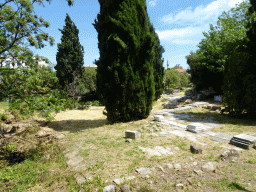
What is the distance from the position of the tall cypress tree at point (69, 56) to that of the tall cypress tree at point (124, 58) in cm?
790

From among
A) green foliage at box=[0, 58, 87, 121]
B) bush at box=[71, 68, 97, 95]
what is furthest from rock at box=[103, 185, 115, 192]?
bush at box=[71, 68, 97, 95]

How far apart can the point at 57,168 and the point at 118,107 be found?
3370 mm

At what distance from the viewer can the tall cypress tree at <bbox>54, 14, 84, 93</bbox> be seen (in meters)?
12.8

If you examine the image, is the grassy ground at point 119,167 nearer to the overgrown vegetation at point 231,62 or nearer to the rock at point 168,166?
the rock at point 168,166

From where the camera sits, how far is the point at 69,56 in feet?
42.7

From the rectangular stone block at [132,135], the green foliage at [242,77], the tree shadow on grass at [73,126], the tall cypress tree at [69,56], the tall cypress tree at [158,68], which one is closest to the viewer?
the rectangular stone block at [132,135]

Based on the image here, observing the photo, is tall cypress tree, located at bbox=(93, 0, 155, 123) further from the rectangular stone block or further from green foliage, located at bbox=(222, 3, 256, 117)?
green foliage, located at bbox=(222, 3, 256, 117)

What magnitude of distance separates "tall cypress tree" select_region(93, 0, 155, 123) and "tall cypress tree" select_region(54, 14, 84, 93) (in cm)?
790

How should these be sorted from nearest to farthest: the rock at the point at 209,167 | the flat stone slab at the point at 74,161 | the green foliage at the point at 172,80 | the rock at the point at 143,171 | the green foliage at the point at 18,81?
the rock at the point at 143,171, the rock at the point at 209,167, the flat stone slab at the point at 74,161, the green foliage at the point at 18,81, the green foliage at the point at 172,80

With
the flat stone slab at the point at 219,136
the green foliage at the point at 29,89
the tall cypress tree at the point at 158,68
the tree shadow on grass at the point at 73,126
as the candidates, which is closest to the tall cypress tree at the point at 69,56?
the tree shadow on grass at the point at 73,126

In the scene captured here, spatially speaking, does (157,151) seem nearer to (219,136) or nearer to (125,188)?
(125,188)

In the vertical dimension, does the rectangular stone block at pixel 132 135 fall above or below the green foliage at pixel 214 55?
below

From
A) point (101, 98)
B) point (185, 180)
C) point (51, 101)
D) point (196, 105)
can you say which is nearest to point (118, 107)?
point (101, 98)

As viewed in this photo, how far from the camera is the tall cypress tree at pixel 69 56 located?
1282 cm
